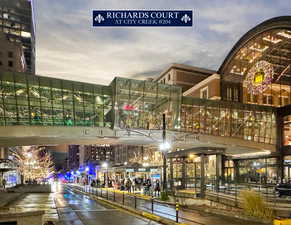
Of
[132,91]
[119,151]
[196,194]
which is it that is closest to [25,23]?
[119,151]

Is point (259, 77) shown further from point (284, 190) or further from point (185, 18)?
point (185, 18)

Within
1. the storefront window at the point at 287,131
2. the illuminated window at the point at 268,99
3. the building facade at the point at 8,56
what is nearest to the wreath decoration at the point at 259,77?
the illuminated window at the point at 268,99

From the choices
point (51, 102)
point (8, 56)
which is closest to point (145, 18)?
point (51, 102)

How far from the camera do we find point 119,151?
472ft

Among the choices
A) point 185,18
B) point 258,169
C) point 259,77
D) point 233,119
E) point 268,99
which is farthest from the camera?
point 268,99

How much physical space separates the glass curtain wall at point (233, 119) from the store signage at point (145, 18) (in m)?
36.5

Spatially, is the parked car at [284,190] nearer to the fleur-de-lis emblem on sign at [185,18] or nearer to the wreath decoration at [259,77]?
the fleur-de-lis emblem on sign at [185,18]

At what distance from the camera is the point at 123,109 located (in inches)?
1944

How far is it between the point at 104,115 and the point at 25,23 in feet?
431

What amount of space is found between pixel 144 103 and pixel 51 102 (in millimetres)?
13377

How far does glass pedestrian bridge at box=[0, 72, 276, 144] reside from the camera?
43.3m

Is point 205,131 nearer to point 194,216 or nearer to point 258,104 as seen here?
point 258,104

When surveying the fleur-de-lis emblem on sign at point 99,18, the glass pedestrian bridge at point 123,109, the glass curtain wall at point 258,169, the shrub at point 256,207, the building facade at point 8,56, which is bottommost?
the glass curtain wall at point 258,169

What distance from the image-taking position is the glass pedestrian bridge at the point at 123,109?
43.3 m
